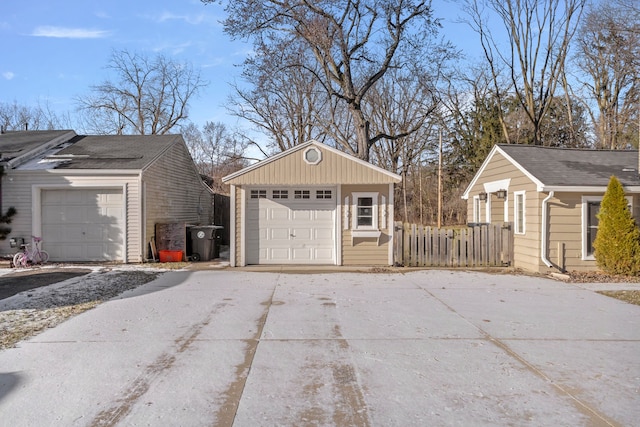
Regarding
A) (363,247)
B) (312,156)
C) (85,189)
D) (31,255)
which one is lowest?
(31,255)

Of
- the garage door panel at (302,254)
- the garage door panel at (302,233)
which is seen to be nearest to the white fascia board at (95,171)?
the garage door panel at (302,233)

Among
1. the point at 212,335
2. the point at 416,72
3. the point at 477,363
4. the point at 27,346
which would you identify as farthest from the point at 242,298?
the point at 416,72

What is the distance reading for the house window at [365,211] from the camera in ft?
38.8

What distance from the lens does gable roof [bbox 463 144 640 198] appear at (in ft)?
34.5

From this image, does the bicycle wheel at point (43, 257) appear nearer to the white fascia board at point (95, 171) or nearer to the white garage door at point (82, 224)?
the white garage door at point (82, 224)

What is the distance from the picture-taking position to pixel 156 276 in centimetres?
1027

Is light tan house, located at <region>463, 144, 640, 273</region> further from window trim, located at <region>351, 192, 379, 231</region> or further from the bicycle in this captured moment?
the bicycle

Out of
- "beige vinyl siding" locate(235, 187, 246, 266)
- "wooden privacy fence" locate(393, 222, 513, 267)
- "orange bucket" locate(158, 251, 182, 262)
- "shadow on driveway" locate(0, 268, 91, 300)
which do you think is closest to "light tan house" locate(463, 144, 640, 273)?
"wooden privacy fence" locate(393, 222, 513, 267)

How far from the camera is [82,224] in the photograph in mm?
12867

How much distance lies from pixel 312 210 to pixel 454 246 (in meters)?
3.92

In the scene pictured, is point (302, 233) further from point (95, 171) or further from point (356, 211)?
point (95, 171)

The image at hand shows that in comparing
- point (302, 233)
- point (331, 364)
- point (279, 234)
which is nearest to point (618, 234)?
point (302, 233)

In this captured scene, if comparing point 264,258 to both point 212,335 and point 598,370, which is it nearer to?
point 212,335

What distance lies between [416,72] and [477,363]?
69.0 feet
